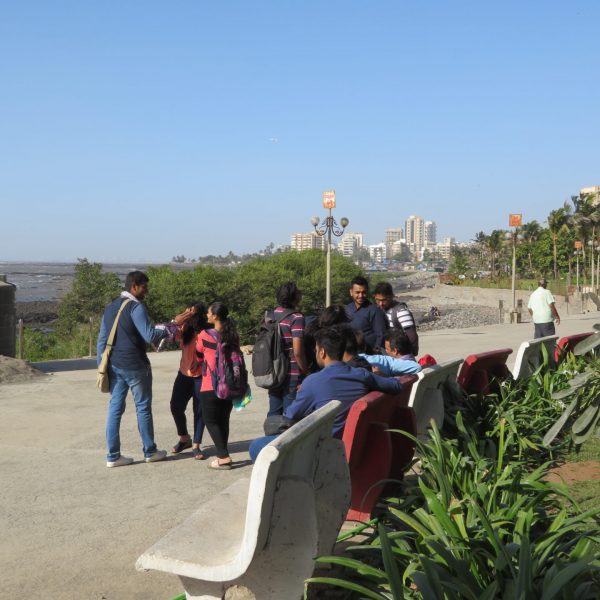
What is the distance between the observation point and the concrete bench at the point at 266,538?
3182 millimetres

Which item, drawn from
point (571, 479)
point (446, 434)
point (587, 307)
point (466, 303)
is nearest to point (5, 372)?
point (446, 434)

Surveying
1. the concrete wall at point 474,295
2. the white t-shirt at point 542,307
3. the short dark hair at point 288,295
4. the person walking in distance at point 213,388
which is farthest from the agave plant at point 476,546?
the concrete wall at point 474,295

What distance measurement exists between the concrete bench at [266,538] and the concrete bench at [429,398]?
2305 millimetres

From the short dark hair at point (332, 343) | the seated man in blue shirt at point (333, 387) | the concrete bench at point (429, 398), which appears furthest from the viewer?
the concrete bench at point (429, 398)

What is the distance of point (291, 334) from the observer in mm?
6820

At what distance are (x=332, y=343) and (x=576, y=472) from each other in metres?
2.21

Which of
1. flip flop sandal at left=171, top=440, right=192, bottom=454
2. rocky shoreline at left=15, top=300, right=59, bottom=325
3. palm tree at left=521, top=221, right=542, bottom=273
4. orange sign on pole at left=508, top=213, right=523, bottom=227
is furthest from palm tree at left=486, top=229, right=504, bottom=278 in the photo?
flip flop sandal at left=171, top=440, right=192, bottom=454

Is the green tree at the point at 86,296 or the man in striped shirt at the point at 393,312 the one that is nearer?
the man in striped shirt at the point at 393,312

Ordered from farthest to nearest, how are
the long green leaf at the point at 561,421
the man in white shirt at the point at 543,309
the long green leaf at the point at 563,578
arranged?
the man in white shirt at the point at 543,309
the long green leaf at the point at 561,421
the long green leaf at the point at 563,578

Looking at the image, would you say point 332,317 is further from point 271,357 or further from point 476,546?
point 476,546

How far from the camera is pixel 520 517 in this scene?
3.62 metres

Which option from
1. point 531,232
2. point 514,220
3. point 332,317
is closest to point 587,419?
point 332,317

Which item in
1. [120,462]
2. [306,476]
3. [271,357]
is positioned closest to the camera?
[306,476]

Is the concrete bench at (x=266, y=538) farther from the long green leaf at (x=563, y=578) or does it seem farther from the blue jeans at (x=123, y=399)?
the blue jeans at (x=123, y=399)
